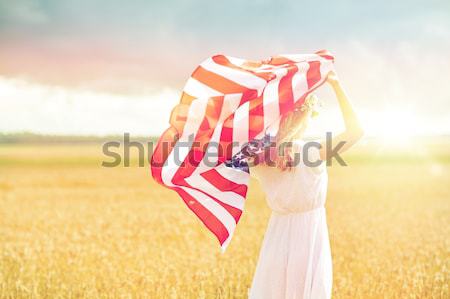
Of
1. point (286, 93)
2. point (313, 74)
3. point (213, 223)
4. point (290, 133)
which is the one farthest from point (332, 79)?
point (213, 223)

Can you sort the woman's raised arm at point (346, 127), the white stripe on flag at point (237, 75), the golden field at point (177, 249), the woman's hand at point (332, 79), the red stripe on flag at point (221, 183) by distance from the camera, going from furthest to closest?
the golden field at point (177, 249), the red stripe on flag at point (221, 183), the white stripe on flag at point (237, 75), the woman's hand at point (332, 79), the woman's raised arm at point (346, 127)

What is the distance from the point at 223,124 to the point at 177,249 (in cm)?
646

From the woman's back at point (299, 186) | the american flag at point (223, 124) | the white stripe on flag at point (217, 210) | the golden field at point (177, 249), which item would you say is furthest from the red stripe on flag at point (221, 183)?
the golden field at point (177, 249)

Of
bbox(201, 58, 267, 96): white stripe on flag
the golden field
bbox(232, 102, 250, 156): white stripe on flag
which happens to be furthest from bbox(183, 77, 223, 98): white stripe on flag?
the golden field

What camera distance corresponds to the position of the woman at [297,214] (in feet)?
17.9

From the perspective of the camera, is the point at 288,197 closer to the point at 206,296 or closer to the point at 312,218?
the point at 312,218

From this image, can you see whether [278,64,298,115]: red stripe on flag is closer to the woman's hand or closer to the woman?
the woman

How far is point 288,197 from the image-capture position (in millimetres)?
5500

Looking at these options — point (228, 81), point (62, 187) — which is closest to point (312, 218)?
point (228, 81)

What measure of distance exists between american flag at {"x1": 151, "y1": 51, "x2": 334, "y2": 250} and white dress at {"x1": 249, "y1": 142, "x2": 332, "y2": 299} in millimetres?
404

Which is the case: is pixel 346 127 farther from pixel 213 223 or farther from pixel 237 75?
pixel 213 223

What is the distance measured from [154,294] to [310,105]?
12.6 ft

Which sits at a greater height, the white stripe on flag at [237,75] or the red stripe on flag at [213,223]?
the white stripe on flag at [237,75]

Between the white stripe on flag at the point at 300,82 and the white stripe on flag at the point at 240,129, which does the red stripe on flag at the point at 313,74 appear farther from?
the white stripe on flag at the point at 240,129
